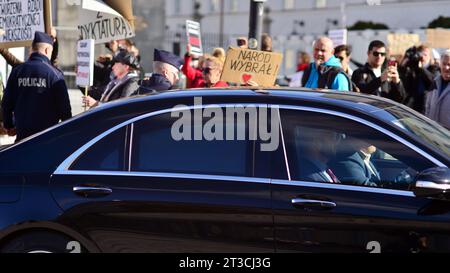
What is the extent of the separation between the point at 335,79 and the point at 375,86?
105cm

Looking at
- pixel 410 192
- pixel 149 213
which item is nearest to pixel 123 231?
pixel 149 213

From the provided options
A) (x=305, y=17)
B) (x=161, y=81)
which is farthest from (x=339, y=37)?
(x=305, y=17)

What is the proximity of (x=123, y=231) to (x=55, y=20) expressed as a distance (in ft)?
44.0

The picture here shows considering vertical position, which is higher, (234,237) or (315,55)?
(315,55)

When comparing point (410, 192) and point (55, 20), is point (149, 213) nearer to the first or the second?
point (410, 192)

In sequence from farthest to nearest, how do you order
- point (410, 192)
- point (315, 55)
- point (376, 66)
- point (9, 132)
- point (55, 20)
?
1. point (55, 20)
2. point (376, 66)
3. point (315, 55)
4. point (9, 132)
5. point (410, 192)

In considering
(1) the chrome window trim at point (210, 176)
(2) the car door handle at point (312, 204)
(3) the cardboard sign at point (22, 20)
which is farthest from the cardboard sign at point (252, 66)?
(2) the car door handle at point (312, 204)

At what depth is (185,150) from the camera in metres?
4.61

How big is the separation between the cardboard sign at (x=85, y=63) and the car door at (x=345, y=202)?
17.9 feet

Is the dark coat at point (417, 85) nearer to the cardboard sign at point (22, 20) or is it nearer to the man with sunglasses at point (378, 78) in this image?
the man with sunglasses at point (378, 78)

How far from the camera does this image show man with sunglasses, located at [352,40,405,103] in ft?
29.6

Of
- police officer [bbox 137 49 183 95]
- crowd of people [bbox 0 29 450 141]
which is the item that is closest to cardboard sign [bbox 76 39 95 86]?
crowd of people [bbox 0 29 450 141]

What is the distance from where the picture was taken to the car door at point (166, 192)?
14.5 feet

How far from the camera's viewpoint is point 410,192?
427 cm
